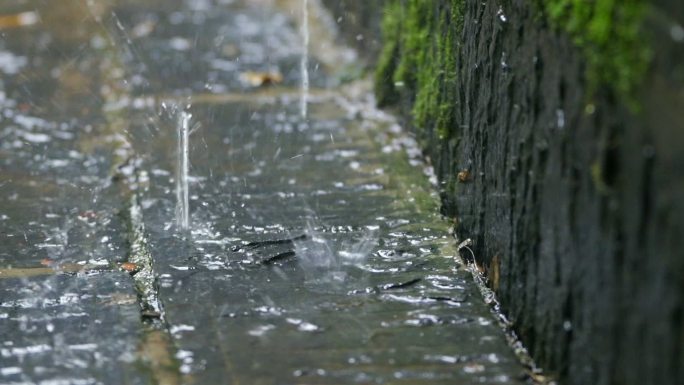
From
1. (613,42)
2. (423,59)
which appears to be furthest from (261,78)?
(613,42)

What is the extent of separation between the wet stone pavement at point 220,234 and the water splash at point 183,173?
0.11 ft

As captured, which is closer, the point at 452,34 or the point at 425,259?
the point at 425,259

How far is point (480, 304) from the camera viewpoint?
3473 mm

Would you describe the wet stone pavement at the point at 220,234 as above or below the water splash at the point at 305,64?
below

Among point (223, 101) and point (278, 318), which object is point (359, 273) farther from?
point (223, 101)

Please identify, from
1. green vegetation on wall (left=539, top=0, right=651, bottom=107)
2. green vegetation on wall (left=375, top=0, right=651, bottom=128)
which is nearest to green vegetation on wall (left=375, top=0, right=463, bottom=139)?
green vegetation on wall (left=375, top=0, right=651, bottom=128)

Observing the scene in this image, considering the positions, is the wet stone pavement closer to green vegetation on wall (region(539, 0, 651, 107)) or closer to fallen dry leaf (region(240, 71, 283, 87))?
fallen dry leaf (region(240, 71, 283, 87))

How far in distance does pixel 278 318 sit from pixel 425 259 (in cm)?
72

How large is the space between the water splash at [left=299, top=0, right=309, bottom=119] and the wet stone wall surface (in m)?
1.95

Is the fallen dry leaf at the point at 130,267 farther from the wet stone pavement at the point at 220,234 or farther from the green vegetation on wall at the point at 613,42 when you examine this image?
the green vegetation on wall at the point at 613,42

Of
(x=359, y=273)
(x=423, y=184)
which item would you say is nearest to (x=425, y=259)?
(x=359, y=273)

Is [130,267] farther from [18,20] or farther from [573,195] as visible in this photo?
[18,20]

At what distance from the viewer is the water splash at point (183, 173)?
427cm

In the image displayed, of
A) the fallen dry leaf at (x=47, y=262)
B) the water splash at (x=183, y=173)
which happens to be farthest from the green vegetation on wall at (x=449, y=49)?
the fallen dry leaf at (x=47, y=262)
